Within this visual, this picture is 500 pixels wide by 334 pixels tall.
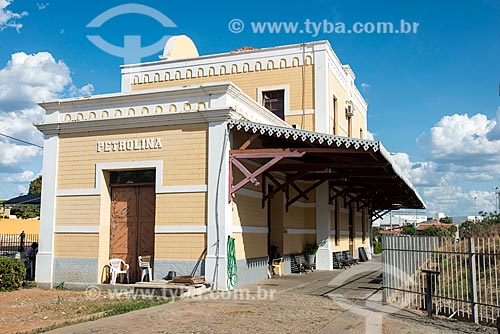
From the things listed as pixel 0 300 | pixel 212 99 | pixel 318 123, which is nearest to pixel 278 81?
pixel 318 123

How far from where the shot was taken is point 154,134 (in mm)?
13688

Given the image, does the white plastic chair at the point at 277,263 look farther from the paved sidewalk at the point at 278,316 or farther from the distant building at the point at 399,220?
the distant building at the point at 399,220

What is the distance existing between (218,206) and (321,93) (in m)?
8.25

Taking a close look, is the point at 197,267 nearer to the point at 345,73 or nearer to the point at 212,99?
the point at 212,99

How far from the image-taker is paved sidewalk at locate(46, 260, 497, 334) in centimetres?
832

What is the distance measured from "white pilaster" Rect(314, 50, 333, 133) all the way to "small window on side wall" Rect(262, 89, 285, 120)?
1319 mm

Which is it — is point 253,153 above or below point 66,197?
above

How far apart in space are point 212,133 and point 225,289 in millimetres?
3701

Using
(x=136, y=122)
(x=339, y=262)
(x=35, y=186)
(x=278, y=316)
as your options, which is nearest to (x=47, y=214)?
(x=136, y=122)

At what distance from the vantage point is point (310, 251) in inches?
758

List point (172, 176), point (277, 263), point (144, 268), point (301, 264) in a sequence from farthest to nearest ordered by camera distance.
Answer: point (301, 264) < point (277, 263) < point (144, 268) < point (172, 176)

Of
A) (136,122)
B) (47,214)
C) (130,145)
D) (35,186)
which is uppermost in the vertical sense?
(35,186)

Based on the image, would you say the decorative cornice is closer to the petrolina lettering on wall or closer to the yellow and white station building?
the yellow and white station building

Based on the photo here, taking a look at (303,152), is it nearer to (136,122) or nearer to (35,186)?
(136,122)
